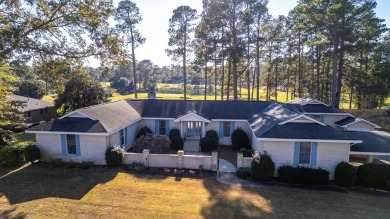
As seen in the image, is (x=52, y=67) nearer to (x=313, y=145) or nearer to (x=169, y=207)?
(x=169, y=207)

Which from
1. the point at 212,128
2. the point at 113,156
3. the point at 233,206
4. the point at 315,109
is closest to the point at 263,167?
the point at 233,206

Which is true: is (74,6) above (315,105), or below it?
above

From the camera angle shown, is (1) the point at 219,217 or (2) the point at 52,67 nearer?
(1) the point at 219,217

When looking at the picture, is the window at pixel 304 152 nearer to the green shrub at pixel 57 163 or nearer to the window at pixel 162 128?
the window at pixel 162 128

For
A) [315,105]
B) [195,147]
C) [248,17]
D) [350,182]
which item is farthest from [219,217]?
[248,17]

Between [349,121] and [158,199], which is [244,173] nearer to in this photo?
[158,199]

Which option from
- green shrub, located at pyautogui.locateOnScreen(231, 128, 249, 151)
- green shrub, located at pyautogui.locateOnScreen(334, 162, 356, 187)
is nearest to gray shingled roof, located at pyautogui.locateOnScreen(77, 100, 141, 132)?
green shrub, located at pyautogui.locateOnScreen(231, 128, 249, 151)

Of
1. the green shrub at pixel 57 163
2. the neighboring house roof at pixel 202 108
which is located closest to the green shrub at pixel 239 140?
the neighboring house roof at pixel 202 108
